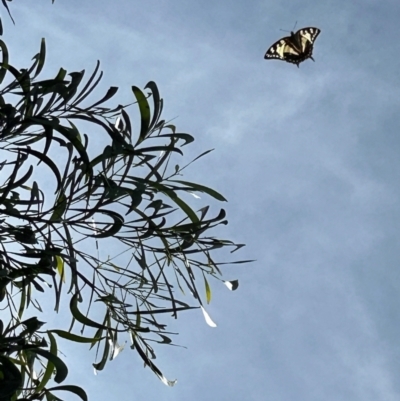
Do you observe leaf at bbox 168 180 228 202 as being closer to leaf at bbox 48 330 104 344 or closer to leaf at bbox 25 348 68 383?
leaf at bbox 48 330 104 344

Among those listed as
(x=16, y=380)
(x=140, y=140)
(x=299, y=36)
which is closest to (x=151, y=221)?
(x=140, y=140)

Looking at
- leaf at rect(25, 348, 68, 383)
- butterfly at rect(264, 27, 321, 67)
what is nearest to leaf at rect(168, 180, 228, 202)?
leaf at rect(25, 348, 68, 383)

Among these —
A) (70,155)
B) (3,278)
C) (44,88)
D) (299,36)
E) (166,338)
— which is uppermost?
(299,36)

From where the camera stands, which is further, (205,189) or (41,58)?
(205,189)

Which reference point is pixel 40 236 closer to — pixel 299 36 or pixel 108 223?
pixel 108 223

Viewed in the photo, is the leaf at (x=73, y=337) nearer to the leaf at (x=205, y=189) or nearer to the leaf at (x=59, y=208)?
A: the leaf at (x=59, y=208)

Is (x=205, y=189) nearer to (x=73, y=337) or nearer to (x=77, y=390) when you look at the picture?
(x=73, y=337)

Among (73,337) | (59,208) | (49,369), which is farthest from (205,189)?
(49,369)

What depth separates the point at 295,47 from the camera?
19.7 ft

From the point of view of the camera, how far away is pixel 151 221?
2.53 meters

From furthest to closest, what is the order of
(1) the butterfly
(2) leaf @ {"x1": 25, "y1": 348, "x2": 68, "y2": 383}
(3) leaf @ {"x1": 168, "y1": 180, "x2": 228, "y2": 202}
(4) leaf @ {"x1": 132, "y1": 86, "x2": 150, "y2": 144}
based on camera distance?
1. (1) the butterfly
2. (3) leaf @ {"x1": 168, "y1": 180, "x2": 228, "y2": 202}
3. (4) leaf @ {"x1": 132, "y1": 86, "x2": 150, "y2": 144}
4. (2) leaf @ {"x1": 25, "y1": 348, "x2": 68, "y2": 383}

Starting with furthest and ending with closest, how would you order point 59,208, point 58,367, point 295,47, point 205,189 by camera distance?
point 295,47, point 205,189, point 59,208, point 58,367

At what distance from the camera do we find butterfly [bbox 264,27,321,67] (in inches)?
228

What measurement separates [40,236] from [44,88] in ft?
1.65
